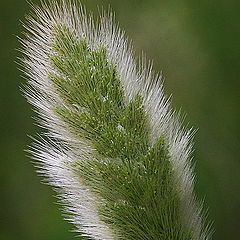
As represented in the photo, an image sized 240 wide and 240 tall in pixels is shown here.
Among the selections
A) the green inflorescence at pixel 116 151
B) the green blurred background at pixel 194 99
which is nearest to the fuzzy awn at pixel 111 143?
the green inflorescence at pixel 116 151

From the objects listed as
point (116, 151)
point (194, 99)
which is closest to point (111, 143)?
point (116, 151)

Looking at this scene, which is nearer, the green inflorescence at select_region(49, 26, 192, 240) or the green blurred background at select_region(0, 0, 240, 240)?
the green inflorescence at select_region(49, 26, 192, 240)

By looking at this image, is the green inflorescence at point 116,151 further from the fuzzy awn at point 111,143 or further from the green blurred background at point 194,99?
the green blurred background at point 194,99

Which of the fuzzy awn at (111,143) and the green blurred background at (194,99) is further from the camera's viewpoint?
the green blurred background at (194,99)

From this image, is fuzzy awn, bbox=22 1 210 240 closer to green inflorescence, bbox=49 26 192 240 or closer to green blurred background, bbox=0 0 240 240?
green inflorescence, bbox=49 26 192 240

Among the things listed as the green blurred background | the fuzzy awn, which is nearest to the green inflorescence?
the fuzzy awn

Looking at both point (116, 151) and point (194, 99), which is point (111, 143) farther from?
point (194, 99)
